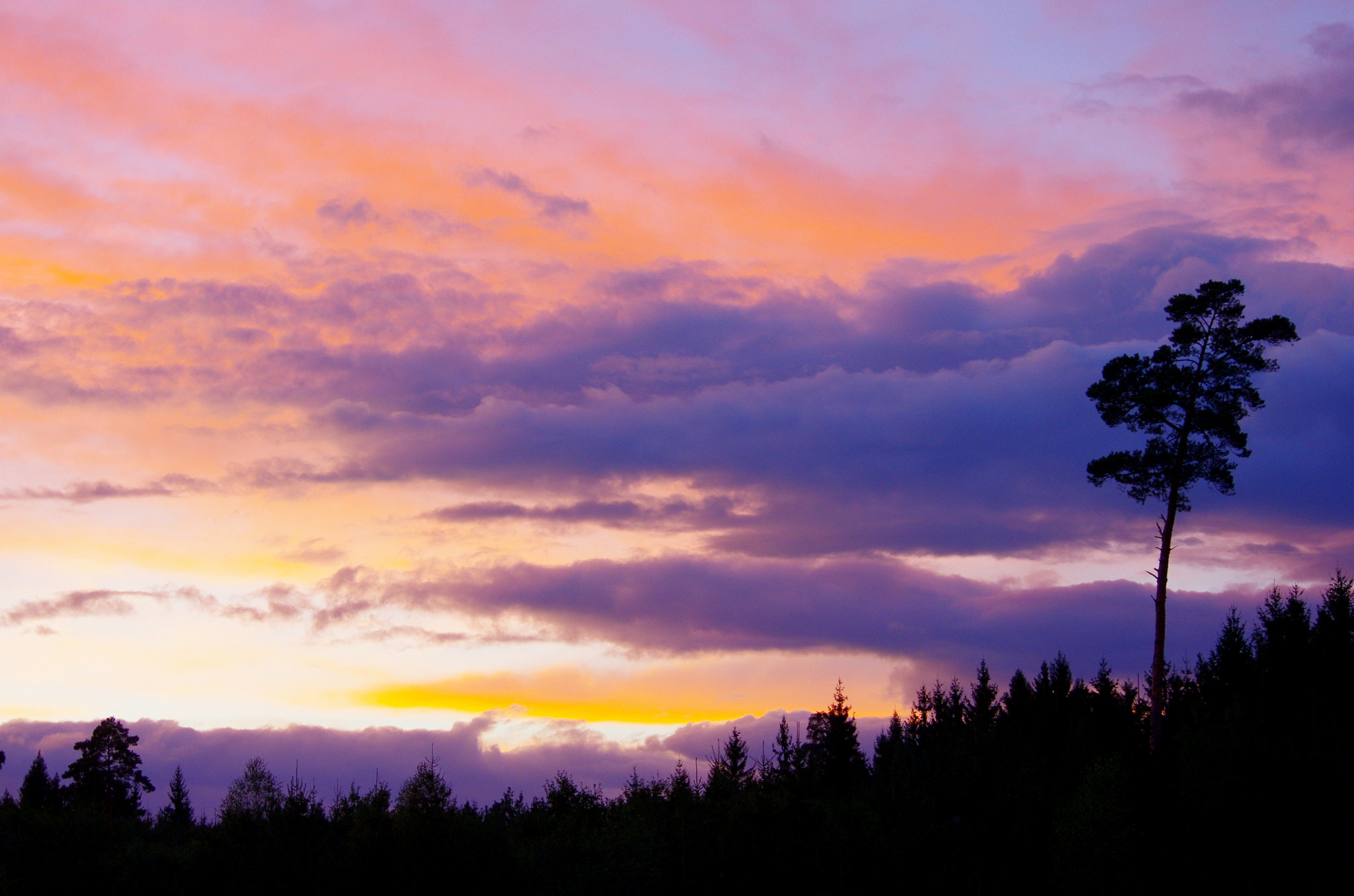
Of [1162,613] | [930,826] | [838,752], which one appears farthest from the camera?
[838,752]

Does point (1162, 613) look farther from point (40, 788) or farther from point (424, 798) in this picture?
point (40, 788)

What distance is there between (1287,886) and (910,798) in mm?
21400

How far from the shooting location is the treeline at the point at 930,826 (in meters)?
57.2

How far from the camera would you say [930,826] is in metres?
67.9

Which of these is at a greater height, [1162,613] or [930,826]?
[1162,613]

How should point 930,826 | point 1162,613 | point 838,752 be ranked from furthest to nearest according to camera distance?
point 838,752 → point 930,826 → point 1162,613

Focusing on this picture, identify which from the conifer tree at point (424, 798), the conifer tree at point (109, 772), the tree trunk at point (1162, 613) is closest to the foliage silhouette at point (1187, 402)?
the tree trunk at point (1162, 613)

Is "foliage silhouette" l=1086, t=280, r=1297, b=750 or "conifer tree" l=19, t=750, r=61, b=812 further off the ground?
"foliage silhouette" l=1086, t=280, r=1297, b=750

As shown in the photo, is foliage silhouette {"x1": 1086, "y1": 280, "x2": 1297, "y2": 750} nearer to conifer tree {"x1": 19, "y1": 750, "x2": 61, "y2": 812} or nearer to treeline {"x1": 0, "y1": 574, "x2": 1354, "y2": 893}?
treeline {"x1": 0, "y1": 574, "x2": 1354, "y2": 893}

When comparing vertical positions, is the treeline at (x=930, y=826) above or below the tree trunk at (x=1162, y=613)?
below

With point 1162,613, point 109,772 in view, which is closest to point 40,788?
point 109,772

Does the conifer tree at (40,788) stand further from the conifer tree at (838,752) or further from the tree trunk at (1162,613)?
the tree trunk at (1162,613)

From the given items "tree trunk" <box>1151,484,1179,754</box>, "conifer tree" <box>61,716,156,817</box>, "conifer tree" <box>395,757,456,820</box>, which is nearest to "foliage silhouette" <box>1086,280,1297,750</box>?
"tree trunk" <box>1151,484,1179,754</box>

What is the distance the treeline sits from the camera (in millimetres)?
57250
